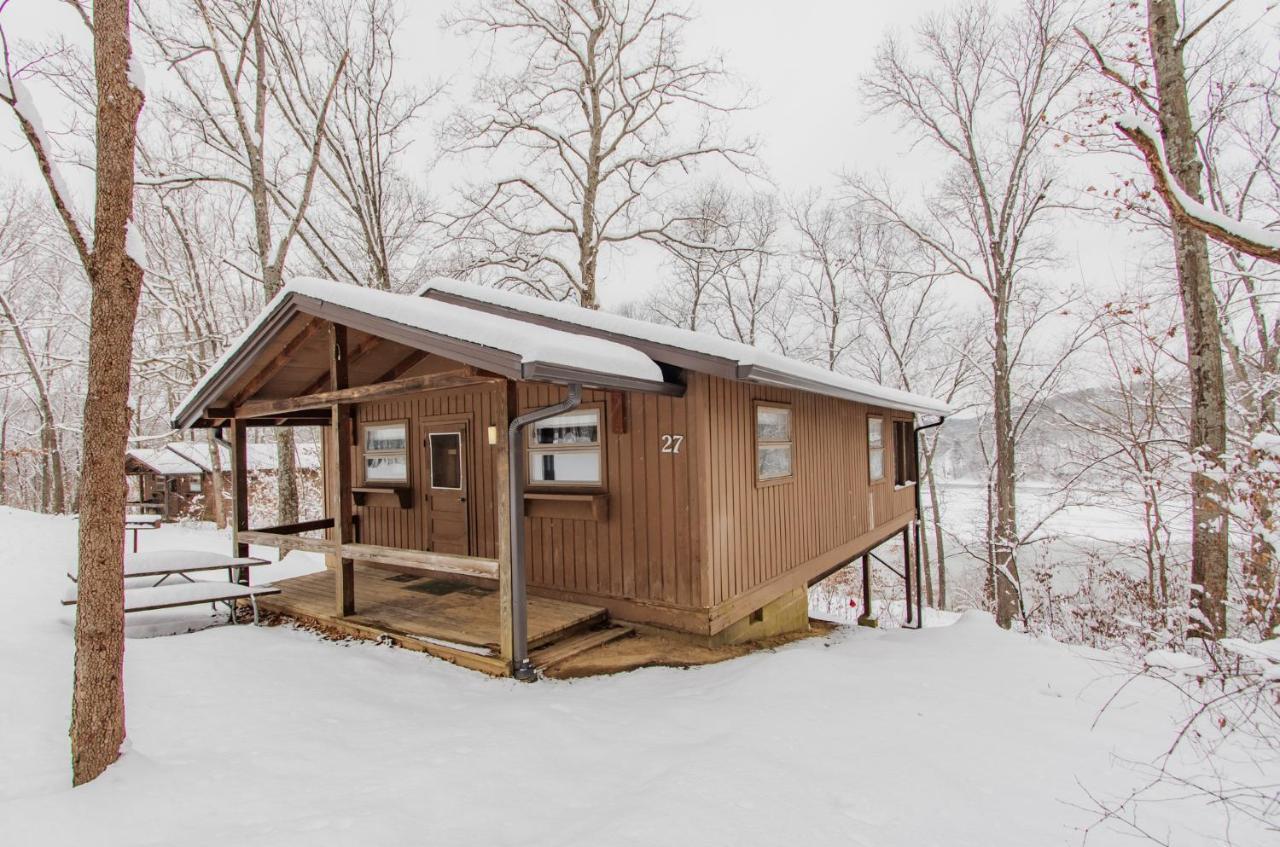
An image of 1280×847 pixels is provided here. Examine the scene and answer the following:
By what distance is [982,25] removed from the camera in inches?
514

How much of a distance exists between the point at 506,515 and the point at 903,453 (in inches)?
402

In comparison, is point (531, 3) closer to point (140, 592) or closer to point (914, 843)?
point (140, 592)

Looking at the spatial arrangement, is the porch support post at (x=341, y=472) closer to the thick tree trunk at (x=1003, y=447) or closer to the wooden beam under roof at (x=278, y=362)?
the wooden beam under roof at (x=278, y=362)

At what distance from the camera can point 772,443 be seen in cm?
639

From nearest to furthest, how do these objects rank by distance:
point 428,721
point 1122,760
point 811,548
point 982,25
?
point 1122,760 < point 428,721 < point 811,548 < point 982,25

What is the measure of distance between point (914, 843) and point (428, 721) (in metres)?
2.79

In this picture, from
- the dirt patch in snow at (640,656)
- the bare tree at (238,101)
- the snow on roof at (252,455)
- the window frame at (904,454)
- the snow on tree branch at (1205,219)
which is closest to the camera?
the snow on tree branch at (1205,219)

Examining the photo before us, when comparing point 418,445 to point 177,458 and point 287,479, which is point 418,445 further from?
point 177,458

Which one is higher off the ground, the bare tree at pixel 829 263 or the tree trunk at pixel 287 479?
the bare tree at pixel 829 263

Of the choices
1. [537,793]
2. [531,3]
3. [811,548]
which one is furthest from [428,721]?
[531,3]

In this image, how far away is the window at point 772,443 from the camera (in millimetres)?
6059

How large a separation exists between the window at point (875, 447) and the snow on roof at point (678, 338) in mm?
1406

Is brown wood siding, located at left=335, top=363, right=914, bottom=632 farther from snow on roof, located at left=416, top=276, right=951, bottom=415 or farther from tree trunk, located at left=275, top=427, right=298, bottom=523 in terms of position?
tree trunk, located at left=275, top=427, right=298, bottom=523

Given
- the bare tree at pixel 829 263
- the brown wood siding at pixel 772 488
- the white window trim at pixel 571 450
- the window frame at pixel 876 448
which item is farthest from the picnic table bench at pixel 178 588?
the bare tree at pixel 829 263
